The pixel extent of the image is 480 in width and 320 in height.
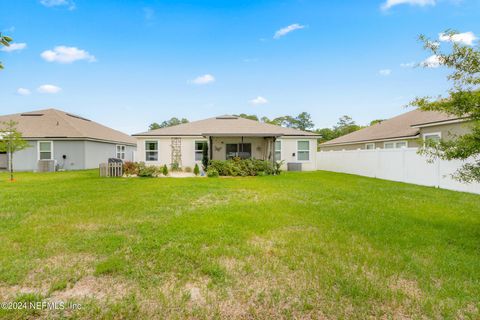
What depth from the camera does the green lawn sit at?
2387mm

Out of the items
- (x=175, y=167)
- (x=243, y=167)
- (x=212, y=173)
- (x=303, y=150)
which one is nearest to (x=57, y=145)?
(x=175, y=167)

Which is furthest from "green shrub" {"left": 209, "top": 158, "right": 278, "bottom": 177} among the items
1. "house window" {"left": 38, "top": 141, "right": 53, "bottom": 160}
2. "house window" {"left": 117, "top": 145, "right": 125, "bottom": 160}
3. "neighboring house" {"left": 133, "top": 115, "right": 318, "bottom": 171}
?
"house window" {"left": 117, "top": 145, "right": 125, "bottom": 160}

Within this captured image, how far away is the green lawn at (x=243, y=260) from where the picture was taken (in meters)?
2.39

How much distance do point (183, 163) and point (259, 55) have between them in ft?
34.3

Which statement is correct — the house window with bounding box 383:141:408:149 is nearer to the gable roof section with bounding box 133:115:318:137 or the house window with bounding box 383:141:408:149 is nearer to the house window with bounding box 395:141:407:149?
the house window with bounding box 395:141:407:149

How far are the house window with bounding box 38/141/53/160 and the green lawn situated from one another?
14.9 m

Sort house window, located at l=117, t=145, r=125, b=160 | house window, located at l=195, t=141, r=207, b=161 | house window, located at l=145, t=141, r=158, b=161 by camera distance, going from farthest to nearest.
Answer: house window, located at l=117, t=145, r=125, b=160
house window, located at l=195, t=141, r=207, b=161
house window, located at l=145, t=141, r=158, b=161

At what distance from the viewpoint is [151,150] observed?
57.1 feet

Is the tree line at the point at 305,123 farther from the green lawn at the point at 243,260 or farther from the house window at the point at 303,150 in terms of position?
the green lawn at the point at 243,260

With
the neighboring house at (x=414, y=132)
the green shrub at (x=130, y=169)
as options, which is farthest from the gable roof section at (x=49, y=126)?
the neighboring house at (x=414, y=132)

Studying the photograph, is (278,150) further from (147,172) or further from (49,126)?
(49,126)

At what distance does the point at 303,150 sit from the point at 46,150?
20.6m

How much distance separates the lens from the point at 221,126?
18.8 metres

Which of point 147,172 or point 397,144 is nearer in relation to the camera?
point 147,172
